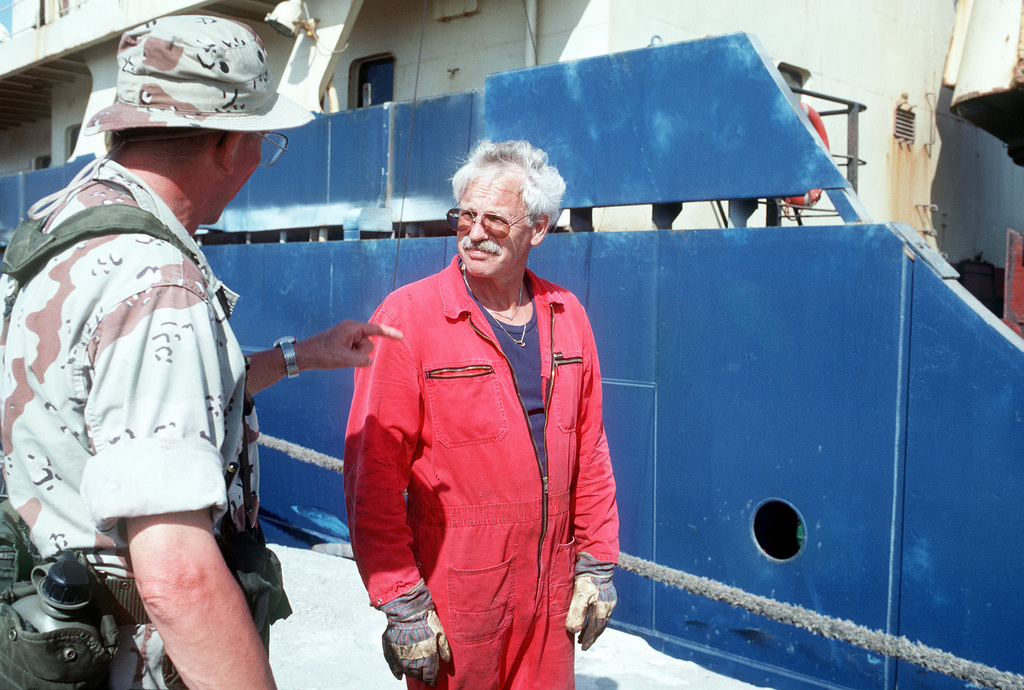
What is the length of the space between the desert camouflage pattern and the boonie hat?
12 cm

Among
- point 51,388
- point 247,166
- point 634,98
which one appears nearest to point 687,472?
Result: point 634,98

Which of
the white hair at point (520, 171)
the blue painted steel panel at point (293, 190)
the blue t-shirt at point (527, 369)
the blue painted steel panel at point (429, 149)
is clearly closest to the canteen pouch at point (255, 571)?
the blue t-shirt at point (527, 369)

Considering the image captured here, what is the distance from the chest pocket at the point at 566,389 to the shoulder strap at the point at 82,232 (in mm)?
1307

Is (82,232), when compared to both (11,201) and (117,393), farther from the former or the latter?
(11,201)

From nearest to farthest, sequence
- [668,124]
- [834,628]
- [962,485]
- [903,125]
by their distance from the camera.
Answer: [962,485]
[834,628]
[668,124]
[903,125]

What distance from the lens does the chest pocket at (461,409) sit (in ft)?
7.66

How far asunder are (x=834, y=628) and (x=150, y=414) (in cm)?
318

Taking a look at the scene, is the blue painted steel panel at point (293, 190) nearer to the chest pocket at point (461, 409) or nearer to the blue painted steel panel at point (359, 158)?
the blue painted steel panel at point (359, 158)

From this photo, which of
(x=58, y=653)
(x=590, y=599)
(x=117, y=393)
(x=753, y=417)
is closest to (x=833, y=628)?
(x=753, y=417)

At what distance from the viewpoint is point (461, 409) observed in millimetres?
2334

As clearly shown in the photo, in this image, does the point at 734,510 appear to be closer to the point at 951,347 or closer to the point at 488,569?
the point at 951,347

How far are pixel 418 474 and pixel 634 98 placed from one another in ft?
8.45

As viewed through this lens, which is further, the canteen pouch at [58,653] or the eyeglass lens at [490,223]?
the eyeglass lens at [490,223]

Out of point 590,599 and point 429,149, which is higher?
point 429,149
